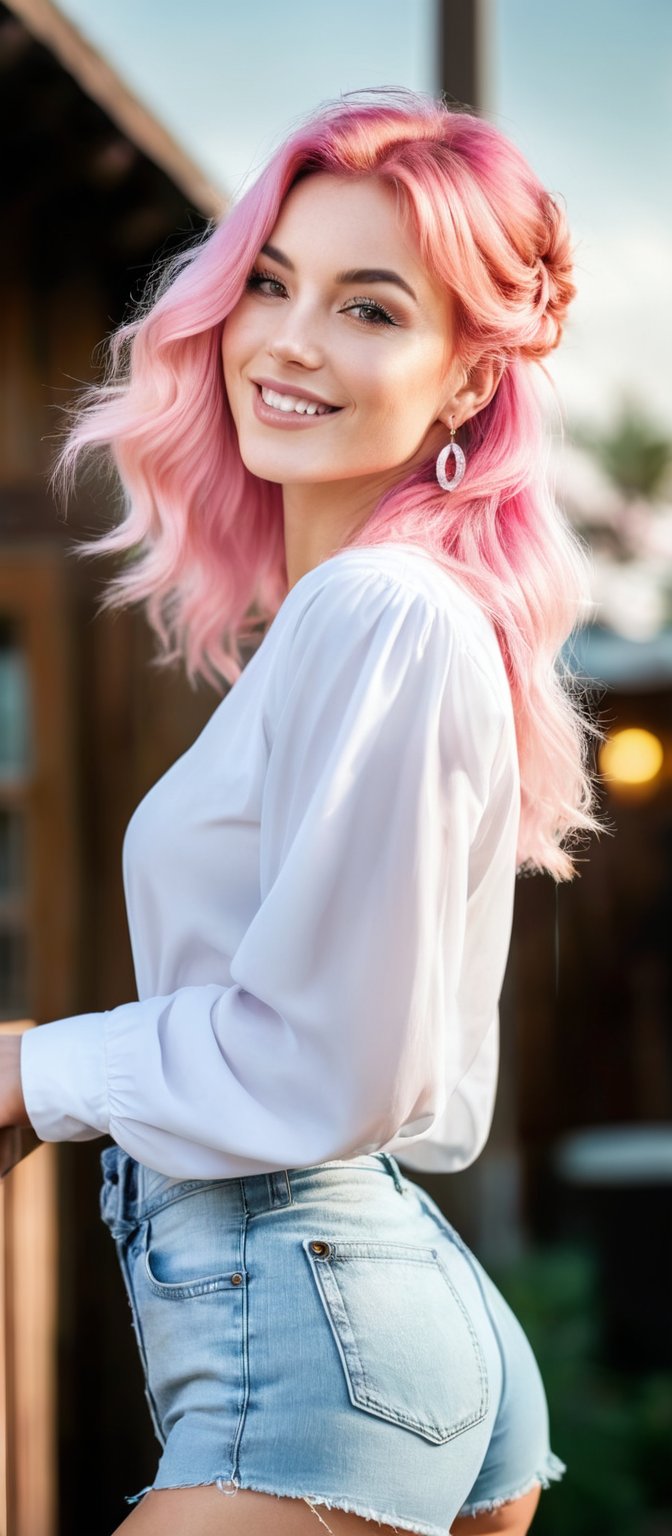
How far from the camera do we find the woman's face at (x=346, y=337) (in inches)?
51.3

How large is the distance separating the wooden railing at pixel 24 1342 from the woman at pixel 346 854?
250 millimetres

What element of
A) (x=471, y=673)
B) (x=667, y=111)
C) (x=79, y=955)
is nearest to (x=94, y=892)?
(x=79, y=955)

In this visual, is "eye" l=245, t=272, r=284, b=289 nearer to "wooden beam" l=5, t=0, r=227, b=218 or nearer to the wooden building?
"wooden beam" l=5, t=0, r=227, b=218

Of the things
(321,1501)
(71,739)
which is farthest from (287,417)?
(71,739)

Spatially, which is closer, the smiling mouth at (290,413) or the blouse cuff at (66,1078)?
the blouse cuff at (66,1078)

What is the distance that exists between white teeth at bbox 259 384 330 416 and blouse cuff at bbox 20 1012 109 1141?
0.53 m

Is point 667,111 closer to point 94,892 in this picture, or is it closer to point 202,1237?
point 94,892

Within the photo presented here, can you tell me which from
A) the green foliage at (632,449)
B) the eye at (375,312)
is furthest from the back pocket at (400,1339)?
the green foliage at (632,449)

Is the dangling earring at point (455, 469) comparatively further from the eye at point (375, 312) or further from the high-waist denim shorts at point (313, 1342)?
the high-waist denim shorts at point (313, 1342)

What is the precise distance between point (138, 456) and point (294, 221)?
0.31 metres

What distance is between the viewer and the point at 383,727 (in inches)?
44.1

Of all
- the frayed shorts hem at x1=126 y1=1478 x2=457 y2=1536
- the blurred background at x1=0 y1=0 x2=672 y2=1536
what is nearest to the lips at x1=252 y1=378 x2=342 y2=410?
the frayed shorts hem at x1=126 y1=1478 x2=457 y2=1536

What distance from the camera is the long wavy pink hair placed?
1.31 m

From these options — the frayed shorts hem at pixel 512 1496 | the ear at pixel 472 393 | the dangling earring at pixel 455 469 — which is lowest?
the frayed shorts hem at pixel 512 1496
